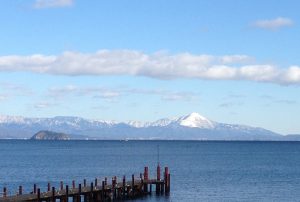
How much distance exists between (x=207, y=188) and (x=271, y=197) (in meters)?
12.0

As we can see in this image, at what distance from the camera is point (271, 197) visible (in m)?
80.4

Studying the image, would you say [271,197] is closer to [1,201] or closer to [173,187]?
[173,187]

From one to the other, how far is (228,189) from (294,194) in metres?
9.19

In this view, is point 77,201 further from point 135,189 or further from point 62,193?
point 135,189

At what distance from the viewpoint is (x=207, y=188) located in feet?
295

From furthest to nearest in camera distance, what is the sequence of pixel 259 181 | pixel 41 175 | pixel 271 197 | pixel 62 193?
1. pixel 41 175
2. pixel 259 181
3. pixel 271 197
4. pixel 62 193

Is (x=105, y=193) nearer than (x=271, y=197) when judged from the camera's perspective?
Yes

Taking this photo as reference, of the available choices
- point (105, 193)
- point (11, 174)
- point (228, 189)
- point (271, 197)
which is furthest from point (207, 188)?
point (11, 174)

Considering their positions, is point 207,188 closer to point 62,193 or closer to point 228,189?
point 228,189

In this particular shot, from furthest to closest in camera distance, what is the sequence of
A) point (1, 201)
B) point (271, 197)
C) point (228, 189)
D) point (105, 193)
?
1. point (228, 189)
2. point (271, 197)
3. point (105, 193)
4. point (1, 201)

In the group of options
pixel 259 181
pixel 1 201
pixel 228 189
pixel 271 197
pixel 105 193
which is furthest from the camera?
pixel 259 181

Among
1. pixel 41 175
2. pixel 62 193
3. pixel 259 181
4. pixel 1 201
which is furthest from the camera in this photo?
pixel 41 175

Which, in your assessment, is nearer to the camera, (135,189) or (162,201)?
(162,201)

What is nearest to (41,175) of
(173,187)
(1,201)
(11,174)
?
(11,174)
